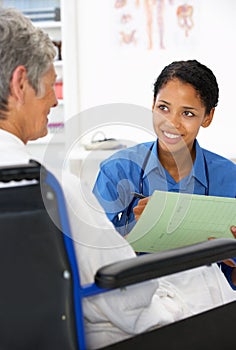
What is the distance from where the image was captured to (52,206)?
3.36 ft

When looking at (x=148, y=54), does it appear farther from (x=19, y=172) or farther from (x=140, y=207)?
(x=19, y=172)

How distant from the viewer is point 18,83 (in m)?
1.21

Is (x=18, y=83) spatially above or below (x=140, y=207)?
above

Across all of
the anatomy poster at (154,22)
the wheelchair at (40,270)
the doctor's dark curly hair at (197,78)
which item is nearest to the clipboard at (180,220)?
the wheelchair at (40,270)

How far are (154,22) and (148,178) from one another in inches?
86.2

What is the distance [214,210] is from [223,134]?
238cm

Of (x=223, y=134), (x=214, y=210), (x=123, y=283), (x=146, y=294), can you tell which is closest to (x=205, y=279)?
(x=214, y=210)

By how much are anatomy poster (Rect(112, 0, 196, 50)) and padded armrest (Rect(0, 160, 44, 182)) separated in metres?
3.02

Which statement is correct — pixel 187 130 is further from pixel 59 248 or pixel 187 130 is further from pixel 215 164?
pixel 59 248

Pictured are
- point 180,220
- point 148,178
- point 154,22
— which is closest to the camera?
point 180,220

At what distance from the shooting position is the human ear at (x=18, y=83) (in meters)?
1.20

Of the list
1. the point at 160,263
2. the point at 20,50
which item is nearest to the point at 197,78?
the point at 20,50

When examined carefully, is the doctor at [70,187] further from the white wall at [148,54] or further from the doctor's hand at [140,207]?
the white wall at [148,54]

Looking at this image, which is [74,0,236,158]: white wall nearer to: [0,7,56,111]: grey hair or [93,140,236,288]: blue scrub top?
[93,140,236,288]: blue scrub top
